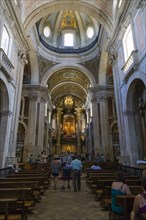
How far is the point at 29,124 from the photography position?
59.7ft

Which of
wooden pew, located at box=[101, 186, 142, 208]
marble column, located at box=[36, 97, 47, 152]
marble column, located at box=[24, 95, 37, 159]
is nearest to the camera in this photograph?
wooden pew, located at box=[101, 186, 142, 208]

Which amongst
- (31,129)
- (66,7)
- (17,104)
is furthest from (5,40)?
(31,129)

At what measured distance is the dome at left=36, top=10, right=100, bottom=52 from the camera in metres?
20.4

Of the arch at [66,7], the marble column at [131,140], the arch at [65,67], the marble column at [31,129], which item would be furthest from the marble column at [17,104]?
the arch at [65,67]

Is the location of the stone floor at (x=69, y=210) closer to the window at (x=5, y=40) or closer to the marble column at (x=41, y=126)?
the window at (x=5, y=40)

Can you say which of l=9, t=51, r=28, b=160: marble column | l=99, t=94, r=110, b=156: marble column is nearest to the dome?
l=99, t=94, r=110, b=156: marble column

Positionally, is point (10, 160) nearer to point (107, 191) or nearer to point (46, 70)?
point (107, 191)

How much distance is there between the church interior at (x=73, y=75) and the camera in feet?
29.2

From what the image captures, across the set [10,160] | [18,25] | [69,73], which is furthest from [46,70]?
[10,160]

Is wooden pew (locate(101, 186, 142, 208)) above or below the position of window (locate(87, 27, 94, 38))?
below

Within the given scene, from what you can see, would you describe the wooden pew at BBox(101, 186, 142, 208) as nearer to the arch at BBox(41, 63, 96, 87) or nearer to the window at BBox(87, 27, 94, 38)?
the arch at BBox(41, 63, 96, 87)

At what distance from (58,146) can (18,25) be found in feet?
78.4

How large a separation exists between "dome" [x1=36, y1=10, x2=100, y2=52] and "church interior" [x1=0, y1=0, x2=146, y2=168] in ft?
0.38

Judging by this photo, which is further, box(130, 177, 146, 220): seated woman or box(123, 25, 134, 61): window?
box(123, 25, 134, 61): window
